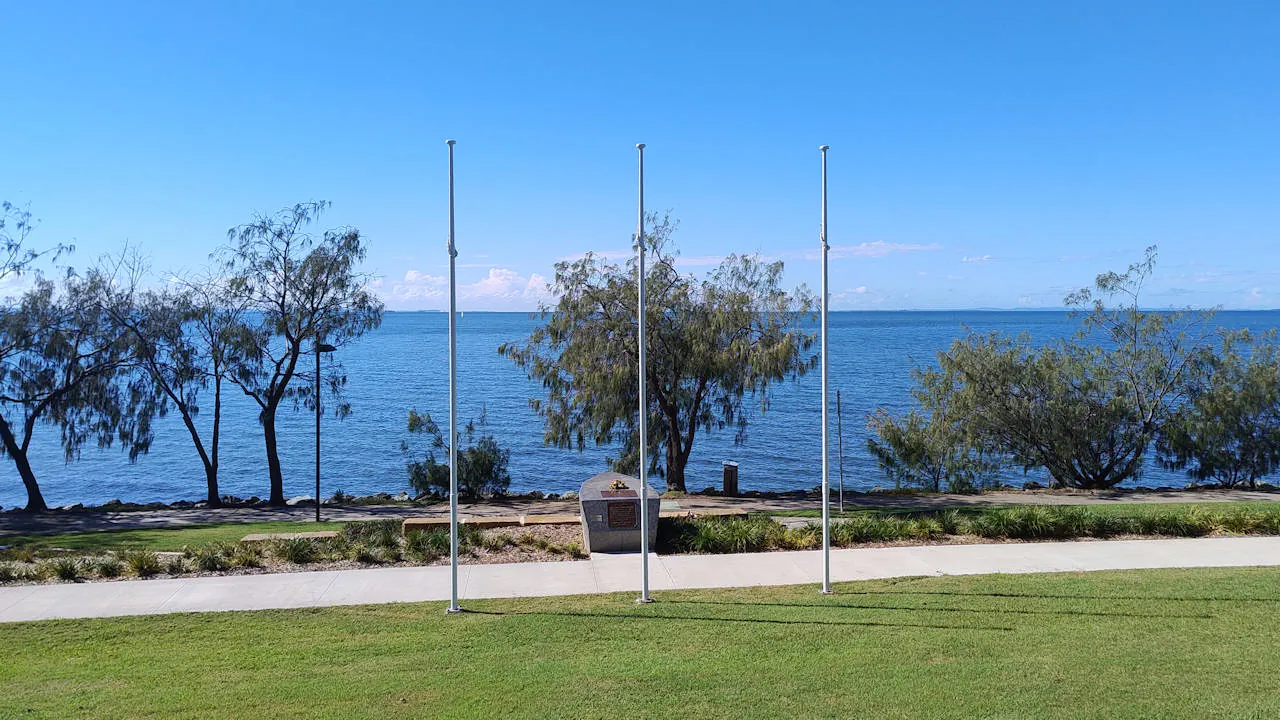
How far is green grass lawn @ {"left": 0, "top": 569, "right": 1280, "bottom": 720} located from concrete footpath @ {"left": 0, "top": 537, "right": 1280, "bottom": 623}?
0.64 meters

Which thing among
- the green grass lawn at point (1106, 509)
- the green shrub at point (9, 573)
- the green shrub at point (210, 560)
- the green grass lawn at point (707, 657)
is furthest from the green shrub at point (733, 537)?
the green shrub at point (9, 573)

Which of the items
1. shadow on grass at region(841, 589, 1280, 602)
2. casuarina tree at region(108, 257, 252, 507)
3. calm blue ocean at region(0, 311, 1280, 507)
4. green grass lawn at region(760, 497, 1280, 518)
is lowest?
calm blue ocean at region(0, 311, 1280, 507)

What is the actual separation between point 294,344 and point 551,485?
10.7 m

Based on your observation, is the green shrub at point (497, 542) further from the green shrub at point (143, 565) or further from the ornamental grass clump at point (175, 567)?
the green shrub at point (143, 565)

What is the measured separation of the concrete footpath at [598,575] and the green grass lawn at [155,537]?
9.77 ft

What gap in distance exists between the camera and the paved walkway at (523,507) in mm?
19438

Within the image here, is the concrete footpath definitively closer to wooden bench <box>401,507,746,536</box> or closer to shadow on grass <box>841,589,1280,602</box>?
shadow on grass <box>841,589,1280,602</box>

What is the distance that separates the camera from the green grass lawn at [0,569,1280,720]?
7199 millimetres

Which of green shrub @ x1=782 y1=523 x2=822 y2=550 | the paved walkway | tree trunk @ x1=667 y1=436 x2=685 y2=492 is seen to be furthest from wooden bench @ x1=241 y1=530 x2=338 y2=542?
tree trunk @ x1=667 y1=436 x2=685 y2=492

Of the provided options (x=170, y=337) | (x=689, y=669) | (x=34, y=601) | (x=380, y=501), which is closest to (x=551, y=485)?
(x=380, y=501)

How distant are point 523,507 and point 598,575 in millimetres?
8996

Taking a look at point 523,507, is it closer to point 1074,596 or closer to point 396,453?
point 1074,596

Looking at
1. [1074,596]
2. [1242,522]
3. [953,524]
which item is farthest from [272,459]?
[1242,522]

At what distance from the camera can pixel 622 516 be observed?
13750mm
